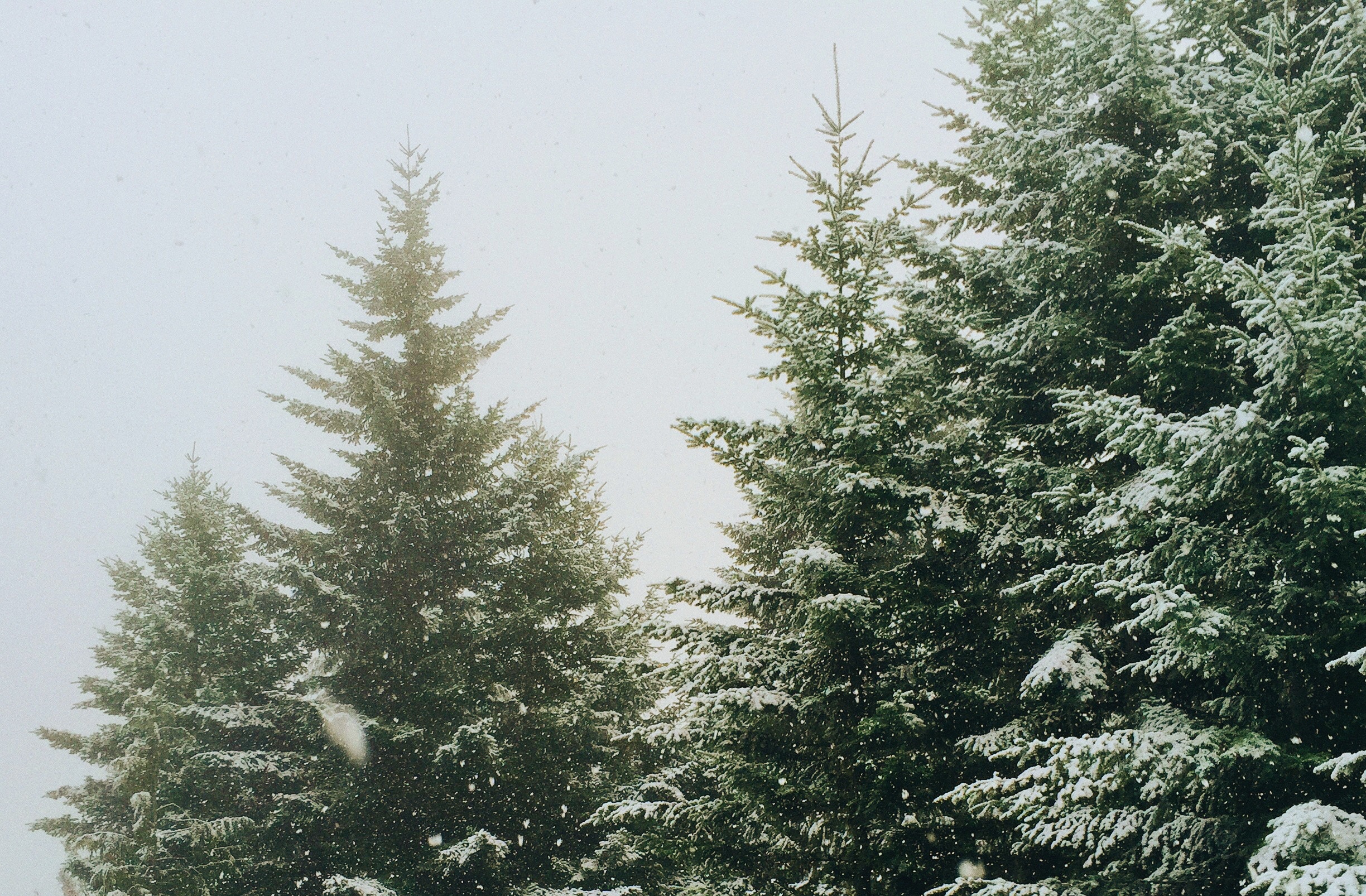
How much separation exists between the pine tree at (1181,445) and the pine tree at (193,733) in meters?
11.8

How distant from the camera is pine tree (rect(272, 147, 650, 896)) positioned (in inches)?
428

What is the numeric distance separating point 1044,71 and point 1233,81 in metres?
2.46

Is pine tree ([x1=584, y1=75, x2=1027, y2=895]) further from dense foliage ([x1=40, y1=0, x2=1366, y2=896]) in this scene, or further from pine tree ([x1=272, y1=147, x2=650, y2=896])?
pine tree ([x1=272, y1=147, x2=650, y2=896])

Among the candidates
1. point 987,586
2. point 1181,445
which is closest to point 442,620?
point 987,586

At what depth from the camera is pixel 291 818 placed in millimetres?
11492

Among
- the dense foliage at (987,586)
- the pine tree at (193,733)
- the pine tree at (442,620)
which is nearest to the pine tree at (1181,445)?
the dense foliage at (987,586)

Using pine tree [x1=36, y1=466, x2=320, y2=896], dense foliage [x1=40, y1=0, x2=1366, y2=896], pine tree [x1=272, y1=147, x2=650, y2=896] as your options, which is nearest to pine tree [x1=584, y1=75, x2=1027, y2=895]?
dense foliage [x1=40, y1=0, x2=1366, y2=896]

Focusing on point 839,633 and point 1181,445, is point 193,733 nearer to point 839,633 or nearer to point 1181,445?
point 839,633

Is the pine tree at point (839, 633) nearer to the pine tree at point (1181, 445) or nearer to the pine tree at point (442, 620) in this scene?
the pine tree at point (1181, 445)

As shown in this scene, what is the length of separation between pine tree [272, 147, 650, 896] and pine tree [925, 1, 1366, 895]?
23.7 ft

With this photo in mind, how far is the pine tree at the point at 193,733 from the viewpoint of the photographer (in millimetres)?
11977

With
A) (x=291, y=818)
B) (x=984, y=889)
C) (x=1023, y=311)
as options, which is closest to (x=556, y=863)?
(x=291, y=818)

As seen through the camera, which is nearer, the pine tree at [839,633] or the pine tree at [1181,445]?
the pine tree at [1181,445]

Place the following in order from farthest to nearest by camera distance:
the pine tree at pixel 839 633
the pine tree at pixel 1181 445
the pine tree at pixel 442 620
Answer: the pine tree at pixel 442 620 < the pine tree at pixel 839 633 < the pine tree at pixel 1181 445
